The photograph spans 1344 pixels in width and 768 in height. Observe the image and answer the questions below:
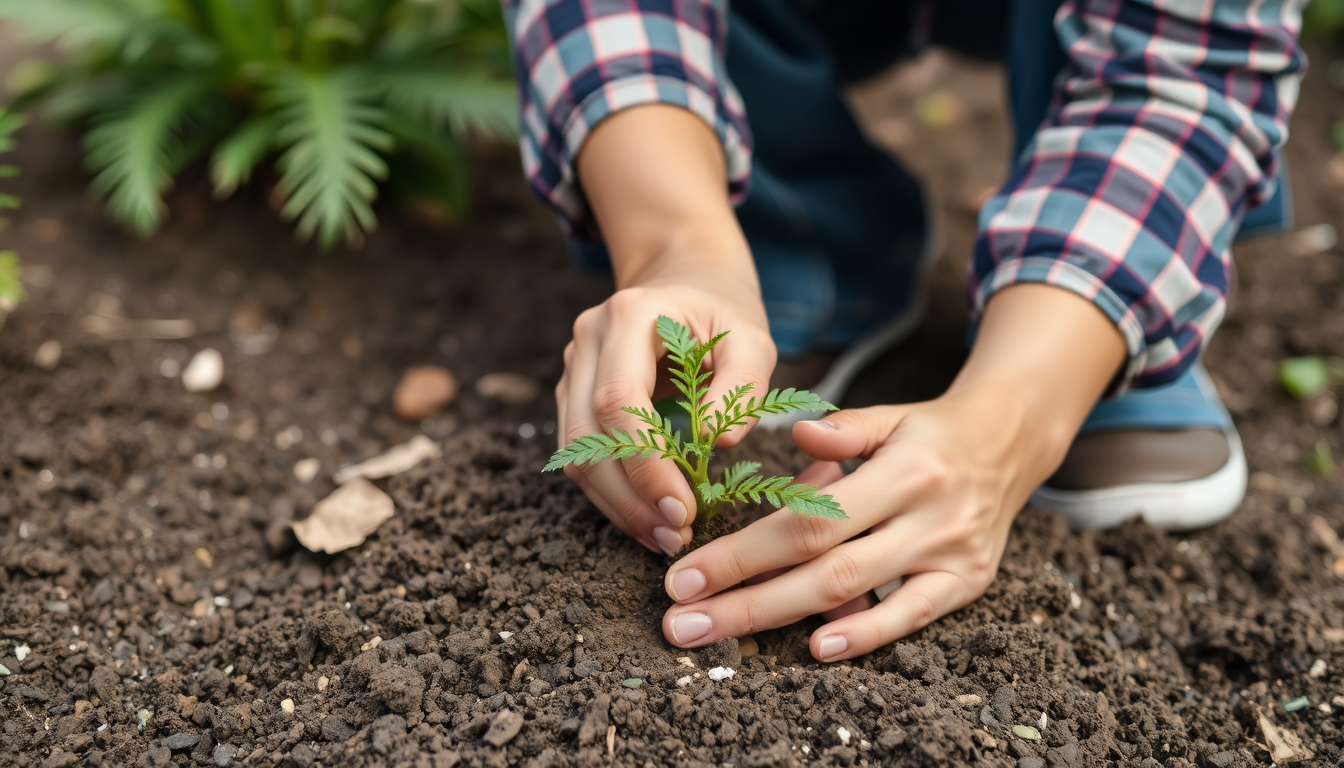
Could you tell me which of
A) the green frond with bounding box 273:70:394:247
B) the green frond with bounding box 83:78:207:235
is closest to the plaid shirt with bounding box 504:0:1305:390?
the green frond with bounding box 273:70:394:247

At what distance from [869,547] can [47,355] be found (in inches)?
76.4

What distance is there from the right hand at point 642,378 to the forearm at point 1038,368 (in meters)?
Answer: 0.39

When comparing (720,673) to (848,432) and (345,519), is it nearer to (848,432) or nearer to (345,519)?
(848,432)

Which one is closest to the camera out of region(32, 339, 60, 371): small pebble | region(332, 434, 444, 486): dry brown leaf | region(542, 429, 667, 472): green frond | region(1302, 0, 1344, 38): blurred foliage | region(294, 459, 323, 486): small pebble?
region(542, 429, 667, 472): green frond

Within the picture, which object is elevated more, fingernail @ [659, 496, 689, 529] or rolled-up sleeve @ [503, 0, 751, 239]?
rolled-up sleeve @ [503, 0, 751, 239]

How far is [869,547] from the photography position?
1.43 metres

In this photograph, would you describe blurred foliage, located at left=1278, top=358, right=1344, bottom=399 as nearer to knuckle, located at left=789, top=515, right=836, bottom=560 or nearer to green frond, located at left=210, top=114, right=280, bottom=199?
knuckle, located at left=789, top=515, right=836, bottom=560

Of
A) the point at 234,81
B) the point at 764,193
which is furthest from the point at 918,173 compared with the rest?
the point at 234,81

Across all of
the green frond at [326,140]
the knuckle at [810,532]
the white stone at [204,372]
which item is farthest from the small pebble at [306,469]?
the knuckle at [810,532]

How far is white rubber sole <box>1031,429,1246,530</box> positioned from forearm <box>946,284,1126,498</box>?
0.36m

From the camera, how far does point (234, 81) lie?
2.71 metres

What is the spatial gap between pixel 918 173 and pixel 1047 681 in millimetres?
2240

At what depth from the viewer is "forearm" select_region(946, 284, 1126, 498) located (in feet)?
5.21

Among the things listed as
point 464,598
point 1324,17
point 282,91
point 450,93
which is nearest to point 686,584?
point 464,598
